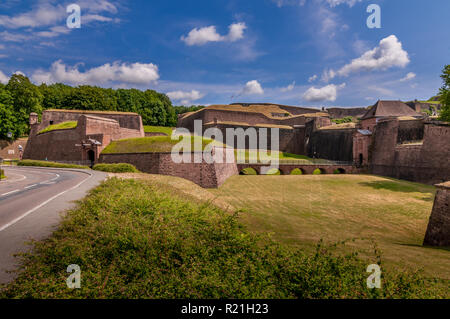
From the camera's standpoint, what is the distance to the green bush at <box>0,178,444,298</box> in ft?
14.3

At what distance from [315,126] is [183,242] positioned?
5387cm

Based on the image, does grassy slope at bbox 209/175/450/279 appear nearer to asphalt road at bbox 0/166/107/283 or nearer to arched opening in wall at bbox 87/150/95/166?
asphalt road at bbox 0/166/107/283

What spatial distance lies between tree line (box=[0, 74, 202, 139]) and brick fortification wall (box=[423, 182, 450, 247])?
60654mm

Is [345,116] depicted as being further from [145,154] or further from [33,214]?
[33,214]

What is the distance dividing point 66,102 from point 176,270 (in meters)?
63.8

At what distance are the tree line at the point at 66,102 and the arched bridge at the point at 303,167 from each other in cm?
4285

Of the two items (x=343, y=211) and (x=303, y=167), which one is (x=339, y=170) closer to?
(x=303, y=167)

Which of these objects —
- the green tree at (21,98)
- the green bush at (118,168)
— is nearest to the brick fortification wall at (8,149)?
the green tree at (21,98)

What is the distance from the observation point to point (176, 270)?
521 centimetres

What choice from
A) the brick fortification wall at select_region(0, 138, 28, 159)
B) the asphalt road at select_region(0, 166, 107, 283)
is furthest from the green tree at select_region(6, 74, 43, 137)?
the asphalt road at select_region(0, 166, 107, 283)

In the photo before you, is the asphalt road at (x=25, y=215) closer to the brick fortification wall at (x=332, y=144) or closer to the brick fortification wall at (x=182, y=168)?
the brick fortification wall at (x=182, y=168)

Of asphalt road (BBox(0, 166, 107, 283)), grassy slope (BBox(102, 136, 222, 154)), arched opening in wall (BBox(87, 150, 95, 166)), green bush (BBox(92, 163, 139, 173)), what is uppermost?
grassy slope (BBox(102, 136, 222, 154))

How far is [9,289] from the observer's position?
3891 mm

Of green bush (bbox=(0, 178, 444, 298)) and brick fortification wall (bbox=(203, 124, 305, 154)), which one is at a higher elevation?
brick fortification wall (bbox=(203, 124, 305, 154))
